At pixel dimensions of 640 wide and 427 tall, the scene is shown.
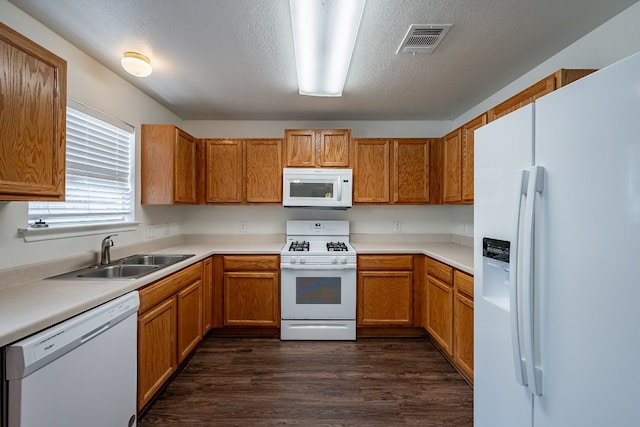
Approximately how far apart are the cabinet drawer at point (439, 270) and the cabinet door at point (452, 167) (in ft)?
2.16

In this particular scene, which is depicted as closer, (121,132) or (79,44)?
(79,44)

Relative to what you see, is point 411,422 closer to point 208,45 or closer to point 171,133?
point 208,45

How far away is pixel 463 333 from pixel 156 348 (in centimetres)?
216

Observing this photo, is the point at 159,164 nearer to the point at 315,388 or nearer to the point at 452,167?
the point at 315,388

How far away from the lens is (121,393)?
1.42 meters

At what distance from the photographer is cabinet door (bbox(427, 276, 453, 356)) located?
7.48 feet

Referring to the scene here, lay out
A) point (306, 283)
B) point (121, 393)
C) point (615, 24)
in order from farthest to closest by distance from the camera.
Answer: point (306, 283)
point (615, 24)
point (121, 393)

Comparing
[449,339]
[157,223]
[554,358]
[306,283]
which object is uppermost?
[157,223]

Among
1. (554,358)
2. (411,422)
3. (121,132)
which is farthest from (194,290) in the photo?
(554,358)

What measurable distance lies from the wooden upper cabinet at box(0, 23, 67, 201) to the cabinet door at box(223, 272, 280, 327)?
1.69 metres

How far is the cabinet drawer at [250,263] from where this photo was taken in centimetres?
284

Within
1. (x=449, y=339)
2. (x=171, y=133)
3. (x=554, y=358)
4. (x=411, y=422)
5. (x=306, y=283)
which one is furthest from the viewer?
(x=306, y=283)

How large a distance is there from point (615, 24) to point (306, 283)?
2808mm

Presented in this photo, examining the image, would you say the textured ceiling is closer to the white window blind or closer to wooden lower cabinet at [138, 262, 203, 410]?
the white window blind
